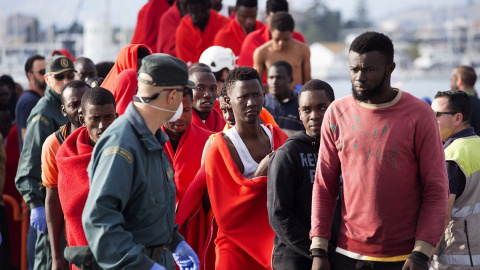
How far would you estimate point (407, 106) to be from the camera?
4094mm

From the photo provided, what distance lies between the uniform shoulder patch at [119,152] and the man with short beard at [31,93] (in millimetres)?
4681

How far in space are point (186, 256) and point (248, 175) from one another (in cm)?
106

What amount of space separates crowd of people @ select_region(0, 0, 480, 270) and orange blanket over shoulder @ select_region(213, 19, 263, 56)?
3353 millimetres

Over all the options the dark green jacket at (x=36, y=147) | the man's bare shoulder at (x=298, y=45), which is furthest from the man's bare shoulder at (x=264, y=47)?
the dark green jacket at (x=36, y=147)

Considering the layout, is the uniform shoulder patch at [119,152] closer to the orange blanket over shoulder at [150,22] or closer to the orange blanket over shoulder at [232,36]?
the orange blanket over shoulder at [232,36]

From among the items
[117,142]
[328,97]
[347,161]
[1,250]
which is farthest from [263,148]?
[1,250]

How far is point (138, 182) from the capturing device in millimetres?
3826

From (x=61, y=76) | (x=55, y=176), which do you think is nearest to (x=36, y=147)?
(x=61, y=76)

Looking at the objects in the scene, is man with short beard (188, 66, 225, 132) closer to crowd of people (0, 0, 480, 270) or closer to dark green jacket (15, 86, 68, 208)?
crowd of people (0, 0, 480, 270)

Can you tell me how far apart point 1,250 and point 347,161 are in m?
4.66

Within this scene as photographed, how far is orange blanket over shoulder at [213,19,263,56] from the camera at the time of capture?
10281mm

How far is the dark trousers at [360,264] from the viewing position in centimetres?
412

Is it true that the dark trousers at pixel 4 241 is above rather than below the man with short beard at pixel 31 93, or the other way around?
below

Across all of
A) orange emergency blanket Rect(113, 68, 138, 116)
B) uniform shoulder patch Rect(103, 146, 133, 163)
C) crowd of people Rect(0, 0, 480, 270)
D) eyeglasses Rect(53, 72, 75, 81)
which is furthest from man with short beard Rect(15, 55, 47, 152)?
uniform shoulder patch Rect(103, 146, 133, 163)
